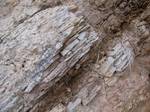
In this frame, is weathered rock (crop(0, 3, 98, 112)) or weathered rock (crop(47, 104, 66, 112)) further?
weathered rock (crop(47, 104, 66, 112))

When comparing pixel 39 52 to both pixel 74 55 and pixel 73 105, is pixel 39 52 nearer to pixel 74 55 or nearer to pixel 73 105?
pixel 74 55

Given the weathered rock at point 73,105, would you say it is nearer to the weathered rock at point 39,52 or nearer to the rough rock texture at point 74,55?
the rough rock texture at point 74,55

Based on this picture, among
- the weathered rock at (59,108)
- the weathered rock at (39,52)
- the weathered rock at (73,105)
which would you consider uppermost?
the weathered rock at (39,52)

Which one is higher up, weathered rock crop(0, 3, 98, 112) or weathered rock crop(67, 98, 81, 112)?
weathered rock crop(0, 3, 98, 112)

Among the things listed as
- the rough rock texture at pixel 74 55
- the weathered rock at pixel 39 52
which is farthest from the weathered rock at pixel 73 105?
the weathered rock at pixel 39 52

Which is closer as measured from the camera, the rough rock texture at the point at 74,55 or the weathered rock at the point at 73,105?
the rough rock texture at the point at 74,55

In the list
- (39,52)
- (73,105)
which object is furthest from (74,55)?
(73,105)

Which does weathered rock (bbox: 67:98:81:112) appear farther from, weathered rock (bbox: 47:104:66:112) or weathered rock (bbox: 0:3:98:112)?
weathered rock (bbox: 0:3:98:112)

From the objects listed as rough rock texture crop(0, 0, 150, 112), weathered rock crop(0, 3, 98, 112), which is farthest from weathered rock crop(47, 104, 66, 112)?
weathered rock crop(0, 3, 98, 112)

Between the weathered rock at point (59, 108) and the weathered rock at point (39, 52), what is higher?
the weathered rock at point (39, 52)
